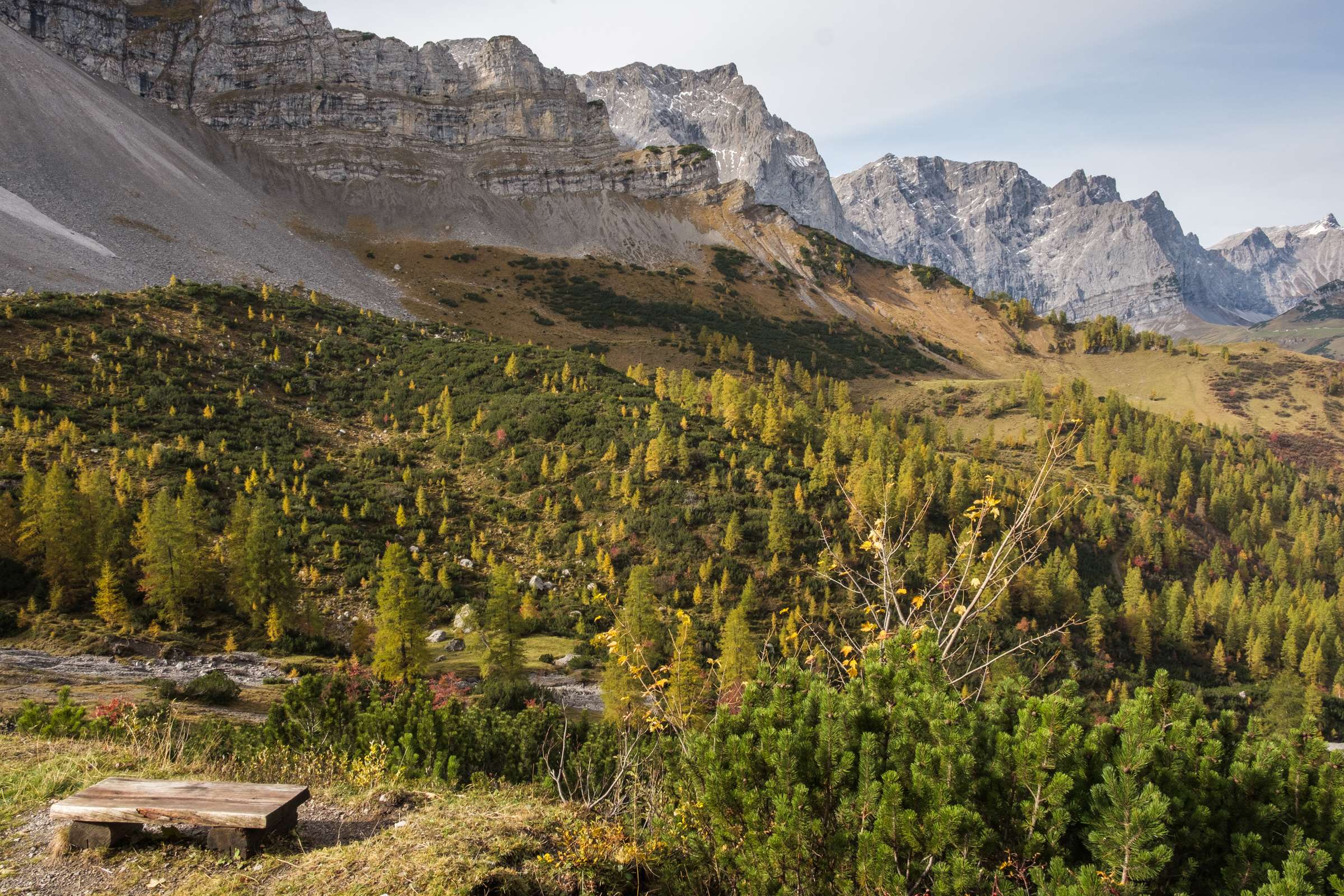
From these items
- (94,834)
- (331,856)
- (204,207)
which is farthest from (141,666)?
(204,207)

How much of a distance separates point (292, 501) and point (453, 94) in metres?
119

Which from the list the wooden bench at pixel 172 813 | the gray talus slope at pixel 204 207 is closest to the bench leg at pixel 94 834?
the wooden bench at pixel 172 813

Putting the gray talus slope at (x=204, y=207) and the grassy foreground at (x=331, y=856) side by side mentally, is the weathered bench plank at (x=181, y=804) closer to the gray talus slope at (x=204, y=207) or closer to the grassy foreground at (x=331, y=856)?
the grassy foreground at (x=331, y=856)

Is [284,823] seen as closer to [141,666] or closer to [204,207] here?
[141,666]

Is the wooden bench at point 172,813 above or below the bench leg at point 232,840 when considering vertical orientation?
above

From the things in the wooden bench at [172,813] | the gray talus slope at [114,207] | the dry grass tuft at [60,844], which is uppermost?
the gray talus slope at [114,207]

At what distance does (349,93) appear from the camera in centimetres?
11781

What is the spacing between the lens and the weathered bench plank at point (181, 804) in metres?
4.79

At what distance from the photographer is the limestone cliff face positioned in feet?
332

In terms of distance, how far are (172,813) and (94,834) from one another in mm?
738

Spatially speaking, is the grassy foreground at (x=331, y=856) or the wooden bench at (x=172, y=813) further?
the wooden bench at (x=172, y=813)

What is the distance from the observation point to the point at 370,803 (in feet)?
20.8

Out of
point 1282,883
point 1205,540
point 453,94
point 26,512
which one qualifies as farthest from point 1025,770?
point 453,94

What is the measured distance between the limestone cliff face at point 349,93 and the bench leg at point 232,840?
406 ft
